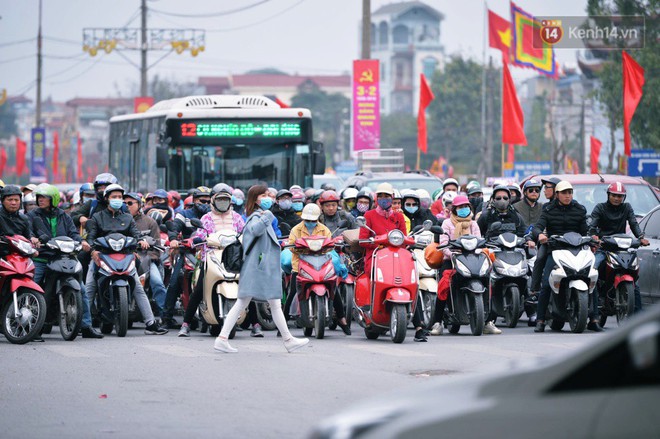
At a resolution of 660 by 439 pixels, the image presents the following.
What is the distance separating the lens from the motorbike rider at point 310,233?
1570 cm

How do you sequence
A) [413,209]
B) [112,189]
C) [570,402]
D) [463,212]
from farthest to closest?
[413,209] < [463,212] < [112,189] < [570,402]

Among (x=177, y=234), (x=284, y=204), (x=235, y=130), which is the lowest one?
(x=177, y=234)

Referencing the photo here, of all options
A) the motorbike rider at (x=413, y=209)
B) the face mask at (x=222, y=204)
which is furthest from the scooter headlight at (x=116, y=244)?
the motorbike rider at (x=413, y=209)

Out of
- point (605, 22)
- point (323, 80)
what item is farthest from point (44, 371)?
A: point (323, 80)

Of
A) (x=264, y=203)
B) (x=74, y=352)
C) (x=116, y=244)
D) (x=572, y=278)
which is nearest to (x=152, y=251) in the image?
(x=116, y=244)

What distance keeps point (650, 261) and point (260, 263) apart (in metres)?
5.55

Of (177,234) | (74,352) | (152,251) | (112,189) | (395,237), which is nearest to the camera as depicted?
(74,352)

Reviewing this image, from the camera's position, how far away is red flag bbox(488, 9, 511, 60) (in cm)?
4712

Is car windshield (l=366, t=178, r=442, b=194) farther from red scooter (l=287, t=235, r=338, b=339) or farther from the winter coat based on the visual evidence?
red scooter (l=287, t=235, r=338, b=339)

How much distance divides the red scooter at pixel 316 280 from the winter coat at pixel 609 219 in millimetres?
3310

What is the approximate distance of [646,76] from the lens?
145 feet

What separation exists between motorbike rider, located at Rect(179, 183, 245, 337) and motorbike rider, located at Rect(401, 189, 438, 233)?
2.27 m

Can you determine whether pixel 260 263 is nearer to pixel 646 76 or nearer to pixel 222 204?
pixel 222 204

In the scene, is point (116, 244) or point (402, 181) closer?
point (116, 244)
